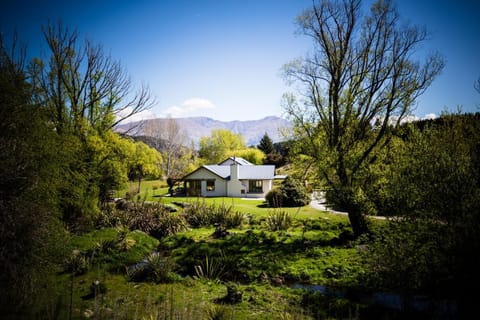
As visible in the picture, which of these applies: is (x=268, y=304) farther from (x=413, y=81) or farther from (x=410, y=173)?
(x=413, y=81)

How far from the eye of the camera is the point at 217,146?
64.5 metres

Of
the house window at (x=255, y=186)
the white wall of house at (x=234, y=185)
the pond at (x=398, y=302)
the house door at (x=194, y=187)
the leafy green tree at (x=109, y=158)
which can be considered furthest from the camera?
the house window at (x=255, y=186)

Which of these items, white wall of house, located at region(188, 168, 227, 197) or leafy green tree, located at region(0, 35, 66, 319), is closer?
leafy green tree, located at region(0, 35, 66, 319)

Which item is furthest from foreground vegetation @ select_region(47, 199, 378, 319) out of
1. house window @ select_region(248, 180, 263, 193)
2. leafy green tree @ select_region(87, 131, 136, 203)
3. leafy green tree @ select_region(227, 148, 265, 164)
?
leafy green tree @ select_region(227, 148, 265, 164)

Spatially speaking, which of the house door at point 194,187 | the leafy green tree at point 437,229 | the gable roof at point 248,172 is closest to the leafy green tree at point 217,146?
the gable roof at point 248,172

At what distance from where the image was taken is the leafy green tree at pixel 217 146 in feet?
210

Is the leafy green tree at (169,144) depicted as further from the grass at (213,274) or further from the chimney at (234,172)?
the grass at (213,274)

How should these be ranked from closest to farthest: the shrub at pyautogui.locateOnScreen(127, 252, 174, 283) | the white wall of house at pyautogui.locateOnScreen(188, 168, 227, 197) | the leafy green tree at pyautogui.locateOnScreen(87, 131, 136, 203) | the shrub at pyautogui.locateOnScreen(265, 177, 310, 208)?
the shrub at pyautogui.locateOnScreen(127, 252, 174, 283)
the leafy green tree at pyautogui.locateOnScreen(87, 131, 136, 203)
the shrub at pyautogui.locateOnScreen(265, 177, 310, 208)
the white wall of house at pyautogui.locateOnScreen(188, 168, 227, 197)

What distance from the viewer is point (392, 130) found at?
46.9 feet

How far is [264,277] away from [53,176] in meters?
8.26

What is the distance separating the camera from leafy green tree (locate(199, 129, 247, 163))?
64.0 m

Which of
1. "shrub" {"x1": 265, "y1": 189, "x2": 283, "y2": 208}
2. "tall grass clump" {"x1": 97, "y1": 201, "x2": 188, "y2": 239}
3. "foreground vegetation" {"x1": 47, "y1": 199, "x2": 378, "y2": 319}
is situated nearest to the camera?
"foreground vegetation" {"x1": 47, "y1": 199, "x2": 378, "y2": 319}

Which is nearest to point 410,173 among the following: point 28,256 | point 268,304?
point 268,304

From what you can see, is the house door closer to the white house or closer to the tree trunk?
the white house
